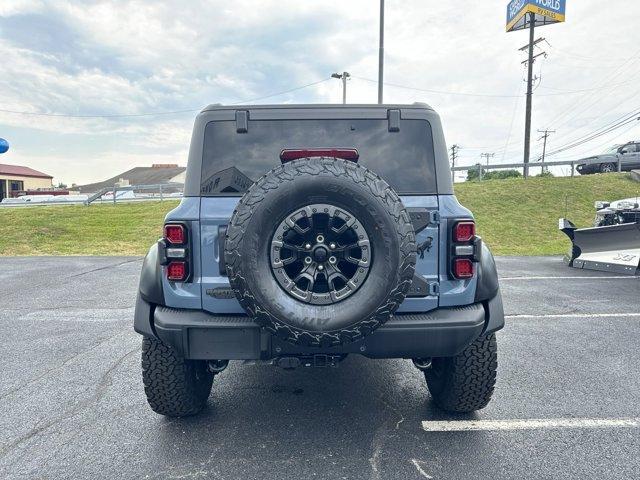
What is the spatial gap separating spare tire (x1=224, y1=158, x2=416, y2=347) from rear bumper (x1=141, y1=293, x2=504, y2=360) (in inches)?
8.0

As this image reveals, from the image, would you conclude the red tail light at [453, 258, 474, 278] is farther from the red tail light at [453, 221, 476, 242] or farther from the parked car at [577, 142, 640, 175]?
the parked car at [577, 142, 640, 175]

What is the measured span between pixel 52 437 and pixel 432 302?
2560mm

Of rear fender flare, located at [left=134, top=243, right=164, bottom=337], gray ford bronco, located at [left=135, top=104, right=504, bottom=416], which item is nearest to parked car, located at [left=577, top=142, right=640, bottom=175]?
gray ford bronco, located at [left=135, top=104, right=504, bottom=416]

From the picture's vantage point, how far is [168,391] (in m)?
2.81

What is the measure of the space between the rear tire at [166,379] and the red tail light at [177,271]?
0.49 m

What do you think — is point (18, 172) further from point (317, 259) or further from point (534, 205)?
point (317, 259)

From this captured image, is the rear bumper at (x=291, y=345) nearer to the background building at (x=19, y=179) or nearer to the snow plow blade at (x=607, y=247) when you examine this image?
the snow plow blade at (x=607, y=247)

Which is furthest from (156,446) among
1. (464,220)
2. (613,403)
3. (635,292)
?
(635,292)

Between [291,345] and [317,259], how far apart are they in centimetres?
54

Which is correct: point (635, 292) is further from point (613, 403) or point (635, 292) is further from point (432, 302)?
point (432, 302)

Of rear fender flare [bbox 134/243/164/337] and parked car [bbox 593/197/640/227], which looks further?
parked car [bbox 593/197/640/227]

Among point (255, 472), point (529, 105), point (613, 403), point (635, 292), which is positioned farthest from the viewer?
point (529, 105)

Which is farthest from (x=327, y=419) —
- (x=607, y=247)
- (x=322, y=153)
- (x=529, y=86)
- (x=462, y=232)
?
(x=529, y=86)

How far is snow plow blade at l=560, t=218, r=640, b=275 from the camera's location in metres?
7.66
